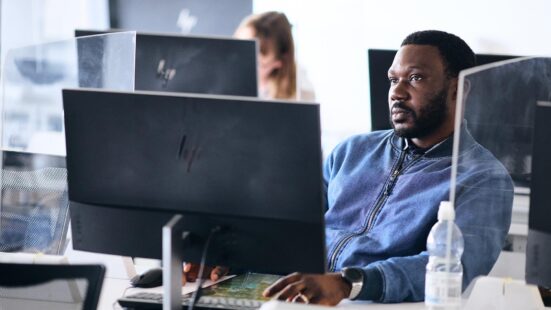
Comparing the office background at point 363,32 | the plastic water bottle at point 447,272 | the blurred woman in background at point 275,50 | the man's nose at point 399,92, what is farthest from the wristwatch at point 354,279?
the office background at point 363,32

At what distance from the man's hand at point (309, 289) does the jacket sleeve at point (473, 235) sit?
8 cm

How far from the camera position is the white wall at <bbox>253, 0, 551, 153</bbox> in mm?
4523

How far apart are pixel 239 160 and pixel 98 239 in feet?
1.21

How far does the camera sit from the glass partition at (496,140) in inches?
79.2

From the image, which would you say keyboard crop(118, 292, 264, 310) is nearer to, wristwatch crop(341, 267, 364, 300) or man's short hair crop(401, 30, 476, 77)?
wristwatch crop(341, 267, 364, 300)

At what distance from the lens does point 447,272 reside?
2072 mm

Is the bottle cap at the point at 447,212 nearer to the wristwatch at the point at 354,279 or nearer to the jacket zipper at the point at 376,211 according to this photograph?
the wristwatch at the point at 354,279

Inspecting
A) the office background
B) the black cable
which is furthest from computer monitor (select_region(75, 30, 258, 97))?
the office background

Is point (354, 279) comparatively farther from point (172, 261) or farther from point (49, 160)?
point (49, 160)

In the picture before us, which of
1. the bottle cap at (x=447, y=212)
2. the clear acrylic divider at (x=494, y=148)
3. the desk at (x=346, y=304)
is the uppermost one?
the clear acrylic divider at (x=494, y=148)

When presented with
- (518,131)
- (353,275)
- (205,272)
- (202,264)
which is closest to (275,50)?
(205,272)

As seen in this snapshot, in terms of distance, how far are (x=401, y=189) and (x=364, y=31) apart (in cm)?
244

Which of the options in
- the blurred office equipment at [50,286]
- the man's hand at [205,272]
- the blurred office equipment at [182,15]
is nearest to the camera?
the blurred office equipment at [50,286]

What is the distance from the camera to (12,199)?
2568 millimetres
